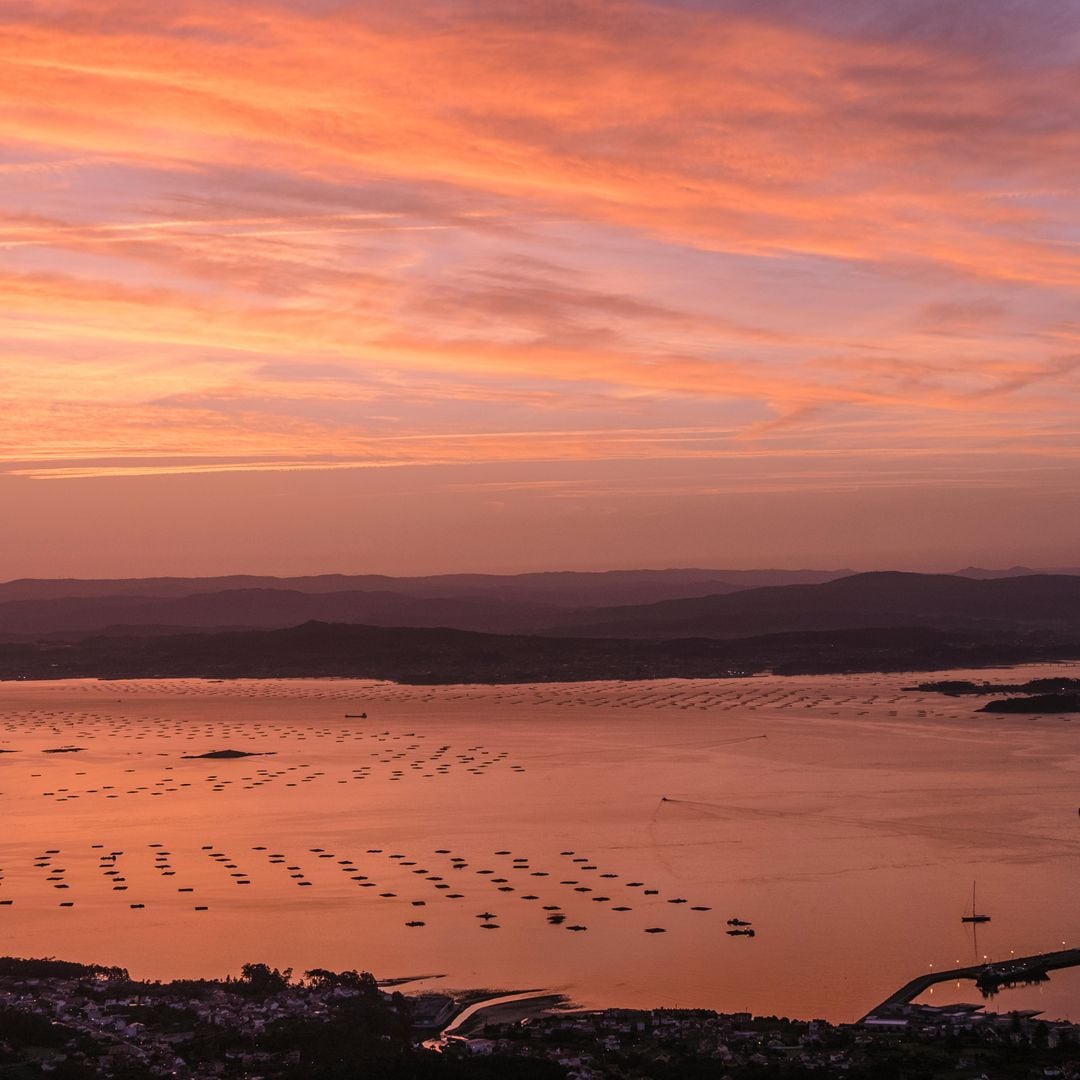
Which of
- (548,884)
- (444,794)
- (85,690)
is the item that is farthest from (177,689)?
(548,884)

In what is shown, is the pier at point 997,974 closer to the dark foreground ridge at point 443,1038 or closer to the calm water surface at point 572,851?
the calm water surface at point 572,851

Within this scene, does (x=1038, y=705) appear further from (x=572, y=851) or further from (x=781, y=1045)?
(x=781, y=1045)

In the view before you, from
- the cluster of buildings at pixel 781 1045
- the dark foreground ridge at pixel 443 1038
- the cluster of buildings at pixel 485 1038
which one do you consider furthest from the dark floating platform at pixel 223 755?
the cluster of buildings at pixel 781 1045

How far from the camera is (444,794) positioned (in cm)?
3588

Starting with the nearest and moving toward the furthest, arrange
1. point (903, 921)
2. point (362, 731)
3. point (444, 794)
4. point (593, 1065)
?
point (593, 1065) < point (903, 921) < point (444, 794) < point (362, 731)

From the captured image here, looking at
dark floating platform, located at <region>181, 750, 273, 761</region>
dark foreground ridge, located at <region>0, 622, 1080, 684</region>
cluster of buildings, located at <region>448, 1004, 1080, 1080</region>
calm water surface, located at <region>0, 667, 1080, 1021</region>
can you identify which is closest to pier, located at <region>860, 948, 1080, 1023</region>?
calm water surface, located at <region>0, 667, 1080, 1021</region>

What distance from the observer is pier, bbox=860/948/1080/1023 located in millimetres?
17609

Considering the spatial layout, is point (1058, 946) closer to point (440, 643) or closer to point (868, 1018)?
point (868, 1018)

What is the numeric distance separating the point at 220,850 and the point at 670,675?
5382cm

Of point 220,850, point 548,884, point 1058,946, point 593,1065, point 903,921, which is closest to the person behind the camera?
point 593,1065

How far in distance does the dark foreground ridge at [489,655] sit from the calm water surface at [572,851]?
2761 centimetres

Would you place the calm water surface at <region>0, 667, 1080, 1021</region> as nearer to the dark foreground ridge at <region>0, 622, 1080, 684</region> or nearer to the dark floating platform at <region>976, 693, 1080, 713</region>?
the dark floating platform at <region>976, 693, 1080, 713</region>

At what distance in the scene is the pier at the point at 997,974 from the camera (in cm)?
1761

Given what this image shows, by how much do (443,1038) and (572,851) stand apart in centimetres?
1247
